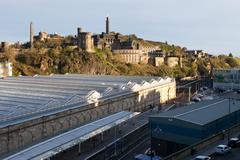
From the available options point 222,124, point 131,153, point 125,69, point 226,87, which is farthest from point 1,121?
point 125,69

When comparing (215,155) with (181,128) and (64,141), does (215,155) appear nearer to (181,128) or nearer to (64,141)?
(181,128)

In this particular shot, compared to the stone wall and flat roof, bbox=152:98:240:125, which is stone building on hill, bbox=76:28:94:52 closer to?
the stone wall

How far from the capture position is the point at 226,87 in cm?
7719

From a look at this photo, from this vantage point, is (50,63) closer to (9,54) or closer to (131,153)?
(9,54)

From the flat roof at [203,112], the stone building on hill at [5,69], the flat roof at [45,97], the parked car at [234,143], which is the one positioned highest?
the stone building on hill at [5,69]

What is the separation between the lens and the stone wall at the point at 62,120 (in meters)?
29.0

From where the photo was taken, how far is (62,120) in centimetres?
3550

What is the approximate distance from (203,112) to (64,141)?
1475 centimetres

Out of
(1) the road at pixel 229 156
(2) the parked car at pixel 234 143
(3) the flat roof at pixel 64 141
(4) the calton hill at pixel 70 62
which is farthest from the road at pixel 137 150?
(4) the calton hill at pixel 70 62

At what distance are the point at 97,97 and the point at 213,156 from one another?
2112cm

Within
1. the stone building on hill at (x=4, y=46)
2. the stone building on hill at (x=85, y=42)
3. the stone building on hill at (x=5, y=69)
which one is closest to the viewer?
the stone building on hill at (x=5, y=69)

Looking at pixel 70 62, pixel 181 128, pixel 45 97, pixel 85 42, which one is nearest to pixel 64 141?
pixel 181 128

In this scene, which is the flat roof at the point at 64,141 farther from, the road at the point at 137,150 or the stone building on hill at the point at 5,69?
the stone building on hill at the point at 5,69

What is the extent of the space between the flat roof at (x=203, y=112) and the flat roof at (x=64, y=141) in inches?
201
